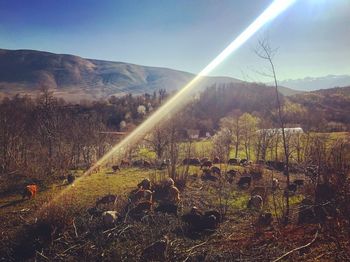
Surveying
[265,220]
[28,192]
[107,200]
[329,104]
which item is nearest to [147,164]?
[28,192]

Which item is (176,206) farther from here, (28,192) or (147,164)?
(147,164)

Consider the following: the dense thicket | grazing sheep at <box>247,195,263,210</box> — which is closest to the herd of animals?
grazing sheep at <box>247,195,263,210</box>

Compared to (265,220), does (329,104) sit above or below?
above

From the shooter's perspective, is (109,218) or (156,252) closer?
(156,252)

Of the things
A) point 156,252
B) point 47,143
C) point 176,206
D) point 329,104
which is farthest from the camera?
point 329,104

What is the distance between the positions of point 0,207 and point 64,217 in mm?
4553

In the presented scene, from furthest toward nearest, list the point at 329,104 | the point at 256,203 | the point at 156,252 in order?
the point at 329,104 < the point at 256,203 < the point at 156,252

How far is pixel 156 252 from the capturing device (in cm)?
899

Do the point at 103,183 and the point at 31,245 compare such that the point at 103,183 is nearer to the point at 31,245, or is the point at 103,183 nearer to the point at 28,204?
the point at 28,204

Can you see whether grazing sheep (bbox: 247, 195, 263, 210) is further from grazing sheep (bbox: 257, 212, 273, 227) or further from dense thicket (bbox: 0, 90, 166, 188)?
dense thicket (bbox: 0, 90, 166, 188)

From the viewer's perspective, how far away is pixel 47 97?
1316 inches

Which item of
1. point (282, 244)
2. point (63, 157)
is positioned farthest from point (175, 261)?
point (63, 157)

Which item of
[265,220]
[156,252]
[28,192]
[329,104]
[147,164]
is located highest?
[329,104]

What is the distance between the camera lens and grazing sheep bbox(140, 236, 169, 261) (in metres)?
8.89
